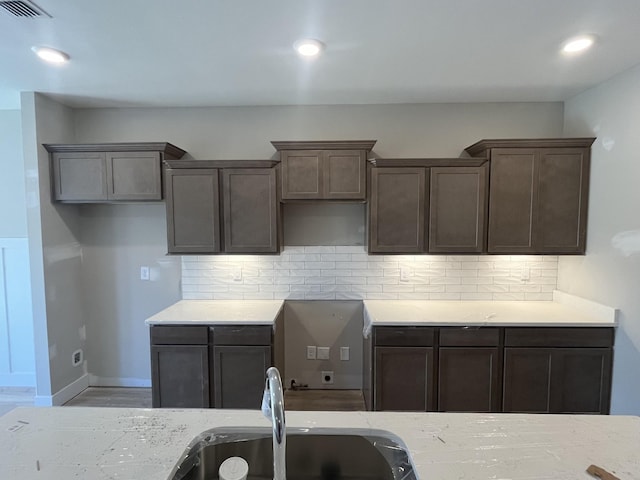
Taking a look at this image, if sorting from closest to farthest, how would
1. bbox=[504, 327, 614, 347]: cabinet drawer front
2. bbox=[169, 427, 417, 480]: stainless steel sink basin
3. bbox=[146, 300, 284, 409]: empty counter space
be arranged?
bbox=[169, 427, 417, 480]: stainless steel sink basin → bbox=[504, 327, 614, 347]: cabinet drawer front → bbox=[146, 300, 284, 409]: empty counter space

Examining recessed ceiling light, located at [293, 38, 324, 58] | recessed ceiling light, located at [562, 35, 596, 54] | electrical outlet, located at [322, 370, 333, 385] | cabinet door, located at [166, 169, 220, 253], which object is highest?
recessed ceiling light, located at [562, 35, 596, 54]

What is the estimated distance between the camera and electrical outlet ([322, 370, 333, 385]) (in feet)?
10.4

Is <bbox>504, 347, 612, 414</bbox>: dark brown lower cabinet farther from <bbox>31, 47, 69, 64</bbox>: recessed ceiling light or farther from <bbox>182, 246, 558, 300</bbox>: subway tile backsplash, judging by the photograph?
<bbox>31, 47, 69, 64</bbox>: recessed ceiling light

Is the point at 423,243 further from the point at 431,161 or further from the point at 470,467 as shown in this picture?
the point at 470,467

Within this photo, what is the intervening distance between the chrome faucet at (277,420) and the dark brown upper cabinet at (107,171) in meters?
2.30

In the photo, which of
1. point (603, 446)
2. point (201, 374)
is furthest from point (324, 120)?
point (603, 446)

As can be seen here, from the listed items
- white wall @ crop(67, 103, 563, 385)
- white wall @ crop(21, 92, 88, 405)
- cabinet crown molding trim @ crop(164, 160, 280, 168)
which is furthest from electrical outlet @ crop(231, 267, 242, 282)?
white wall @ crop(21, 92, 88, 405)

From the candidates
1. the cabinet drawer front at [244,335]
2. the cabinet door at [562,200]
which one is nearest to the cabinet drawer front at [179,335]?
the cabinet drawer front at [244,335]

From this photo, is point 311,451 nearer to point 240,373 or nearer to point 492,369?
point 240,373

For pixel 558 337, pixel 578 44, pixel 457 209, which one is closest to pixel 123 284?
pixel 457 209

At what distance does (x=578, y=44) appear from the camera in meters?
1.96

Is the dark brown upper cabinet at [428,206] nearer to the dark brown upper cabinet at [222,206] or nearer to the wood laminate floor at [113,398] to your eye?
the dark brown upper cabinet at [222,206]

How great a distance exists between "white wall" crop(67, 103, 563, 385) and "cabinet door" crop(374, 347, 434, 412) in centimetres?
108

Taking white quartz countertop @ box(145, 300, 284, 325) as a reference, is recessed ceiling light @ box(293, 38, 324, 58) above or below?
above
